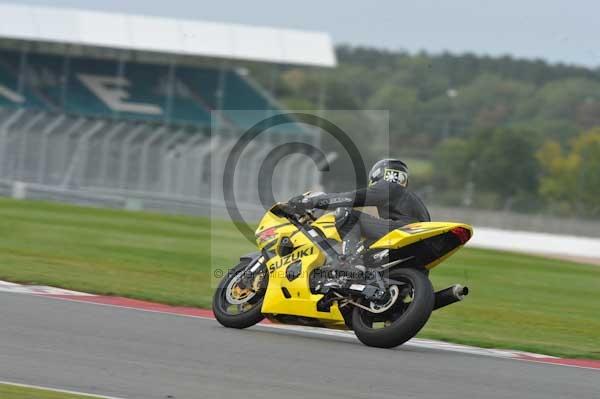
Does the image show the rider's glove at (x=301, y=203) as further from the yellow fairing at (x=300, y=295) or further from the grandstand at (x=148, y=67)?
the grandstand at (x=148, y=67)

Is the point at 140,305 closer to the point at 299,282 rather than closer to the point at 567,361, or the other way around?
the point at 299,282

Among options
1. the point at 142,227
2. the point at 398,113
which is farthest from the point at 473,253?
the point at 398,113

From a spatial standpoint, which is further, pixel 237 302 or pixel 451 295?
pixel 237 302

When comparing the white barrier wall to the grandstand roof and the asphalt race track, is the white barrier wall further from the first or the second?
the asphalt race track

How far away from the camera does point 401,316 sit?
8055 millimetres

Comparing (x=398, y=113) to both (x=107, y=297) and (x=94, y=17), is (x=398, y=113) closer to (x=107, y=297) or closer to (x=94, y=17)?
(x=94, y=17)

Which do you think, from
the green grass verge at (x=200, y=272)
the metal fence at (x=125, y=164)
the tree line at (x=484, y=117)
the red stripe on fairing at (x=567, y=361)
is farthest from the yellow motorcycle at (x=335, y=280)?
the tree line at (x=484, y=117)

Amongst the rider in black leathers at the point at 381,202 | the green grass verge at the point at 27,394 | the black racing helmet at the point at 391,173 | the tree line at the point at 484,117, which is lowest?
the green grass verge at the point at 27,394

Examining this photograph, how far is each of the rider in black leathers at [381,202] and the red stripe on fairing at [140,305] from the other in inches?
77.2

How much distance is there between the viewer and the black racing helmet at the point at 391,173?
8625 millimetres

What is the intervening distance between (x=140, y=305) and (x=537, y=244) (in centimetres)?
2270

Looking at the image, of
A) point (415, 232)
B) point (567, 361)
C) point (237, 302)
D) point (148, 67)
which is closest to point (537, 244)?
point (148, 67)

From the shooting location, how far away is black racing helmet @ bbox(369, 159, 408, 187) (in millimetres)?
8625

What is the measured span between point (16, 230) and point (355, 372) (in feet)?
43.4
